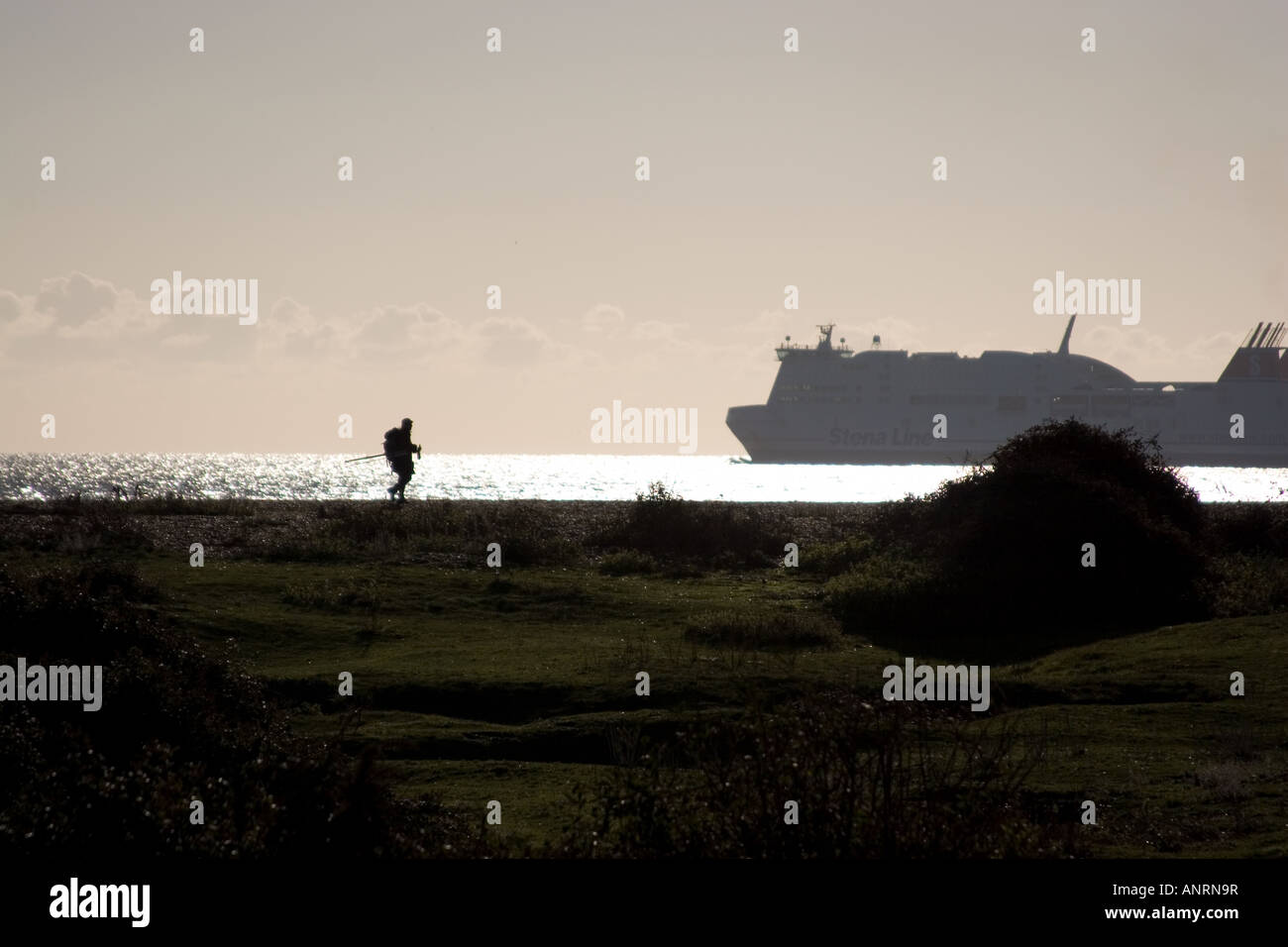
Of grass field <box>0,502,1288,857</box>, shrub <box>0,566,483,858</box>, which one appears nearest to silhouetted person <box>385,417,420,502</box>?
grass field <box>0,502,1288,857</box>

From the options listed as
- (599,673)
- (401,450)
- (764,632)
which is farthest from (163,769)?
(401,450)

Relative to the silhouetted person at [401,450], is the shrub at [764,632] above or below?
below

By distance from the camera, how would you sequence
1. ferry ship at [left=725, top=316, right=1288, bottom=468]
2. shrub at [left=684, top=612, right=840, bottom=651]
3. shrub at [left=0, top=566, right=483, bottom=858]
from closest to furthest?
shrub at [left=0, top=566, right=483, bottom=858] < shrub at [left=684, top=612, right=840, bottom=651] < ferry ship at [left=725, top=316, right=1288, bottom=468]

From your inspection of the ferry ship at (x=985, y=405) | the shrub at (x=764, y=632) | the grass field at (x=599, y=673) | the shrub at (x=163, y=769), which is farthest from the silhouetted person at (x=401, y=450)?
the ferry ship at (x=985, y=405)

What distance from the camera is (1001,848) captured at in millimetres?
7332

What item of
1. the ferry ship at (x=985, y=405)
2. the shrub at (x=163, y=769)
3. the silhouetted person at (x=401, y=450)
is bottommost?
the shrub at (x=163, y=769)

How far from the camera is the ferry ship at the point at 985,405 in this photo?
152250mm

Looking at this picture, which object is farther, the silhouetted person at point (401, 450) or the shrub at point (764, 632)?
the silhouetted person at point (401, 450)

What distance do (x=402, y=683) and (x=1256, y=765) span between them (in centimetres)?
936

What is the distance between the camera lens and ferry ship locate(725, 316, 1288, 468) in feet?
500

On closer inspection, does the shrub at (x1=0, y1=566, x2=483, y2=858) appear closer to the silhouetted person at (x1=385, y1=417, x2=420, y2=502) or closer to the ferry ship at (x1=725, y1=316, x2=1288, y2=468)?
the silhouetted person at (x1=385, y1=417, x2=420, y2=502)

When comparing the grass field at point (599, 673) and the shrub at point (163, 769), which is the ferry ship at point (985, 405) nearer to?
the grass field at point (599, 673)

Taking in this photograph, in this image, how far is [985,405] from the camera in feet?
500
